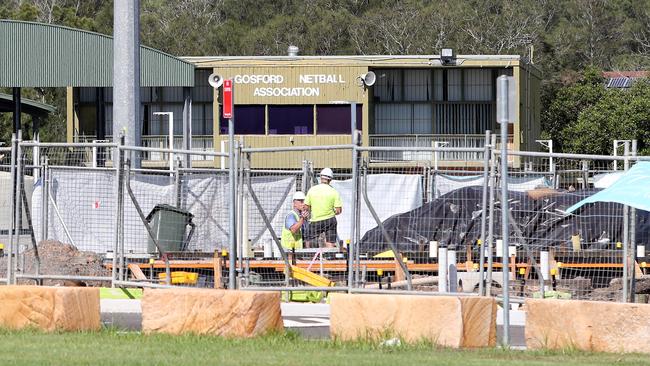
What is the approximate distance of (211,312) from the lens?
13.0 m

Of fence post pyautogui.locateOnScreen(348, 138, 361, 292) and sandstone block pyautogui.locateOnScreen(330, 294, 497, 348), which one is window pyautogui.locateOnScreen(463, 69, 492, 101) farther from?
sandstone block pyautogui.locateOnScreen(330, 294, 497, 348)

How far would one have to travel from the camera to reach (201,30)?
73.7 m

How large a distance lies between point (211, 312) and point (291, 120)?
39.7 metres

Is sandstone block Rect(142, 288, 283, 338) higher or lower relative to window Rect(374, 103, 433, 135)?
lower

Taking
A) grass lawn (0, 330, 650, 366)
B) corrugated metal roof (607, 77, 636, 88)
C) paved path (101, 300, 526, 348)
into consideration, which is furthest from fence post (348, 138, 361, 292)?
corrugated metal roof (607, 77, 636, 88)

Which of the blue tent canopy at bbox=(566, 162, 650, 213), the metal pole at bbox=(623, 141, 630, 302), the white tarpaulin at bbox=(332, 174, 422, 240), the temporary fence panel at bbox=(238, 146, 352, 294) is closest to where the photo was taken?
the blue tent canopy at bbox=(566, 162, 650, 213)

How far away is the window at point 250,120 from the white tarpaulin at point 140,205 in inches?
1208

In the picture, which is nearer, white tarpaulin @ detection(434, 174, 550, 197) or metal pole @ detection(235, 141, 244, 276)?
metal pole @ detection(235, 141, 244, 276)

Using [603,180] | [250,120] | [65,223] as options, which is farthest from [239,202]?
[250,120]

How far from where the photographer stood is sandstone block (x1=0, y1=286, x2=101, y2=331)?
13297mm

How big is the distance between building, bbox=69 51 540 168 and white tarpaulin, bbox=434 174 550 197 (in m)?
23.0

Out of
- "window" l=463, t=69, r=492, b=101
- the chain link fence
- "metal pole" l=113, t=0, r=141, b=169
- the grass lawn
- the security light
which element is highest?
the security light

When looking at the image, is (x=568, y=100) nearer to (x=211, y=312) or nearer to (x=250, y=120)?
(x=250, y=120)

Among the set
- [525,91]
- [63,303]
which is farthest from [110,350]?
[525,91]
